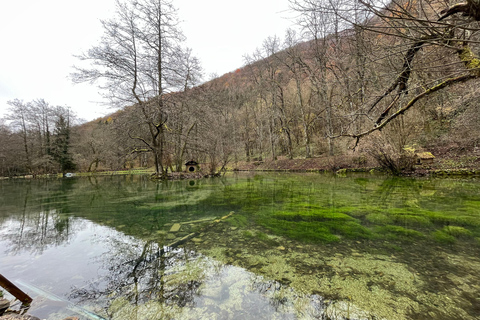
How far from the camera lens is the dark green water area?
4.80 feet

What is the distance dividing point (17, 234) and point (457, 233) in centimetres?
652

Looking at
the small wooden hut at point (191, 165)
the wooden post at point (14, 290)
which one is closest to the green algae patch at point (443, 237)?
the wooden post at point (14, 290)

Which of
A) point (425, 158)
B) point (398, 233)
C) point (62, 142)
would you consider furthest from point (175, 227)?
point (62, 142)

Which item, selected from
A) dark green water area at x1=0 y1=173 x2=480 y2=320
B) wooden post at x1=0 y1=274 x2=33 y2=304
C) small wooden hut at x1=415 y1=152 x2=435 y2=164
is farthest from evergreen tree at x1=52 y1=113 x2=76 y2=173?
small wooden hut at x1=415 y1=152 x2=435 y2=164

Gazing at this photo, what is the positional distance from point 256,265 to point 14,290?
6.34 ft

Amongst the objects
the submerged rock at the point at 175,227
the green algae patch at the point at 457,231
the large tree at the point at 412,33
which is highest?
the large tree at the point at 412,33

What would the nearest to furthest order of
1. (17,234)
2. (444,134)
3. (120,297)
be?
(120,297) → (17,234) → (444,134)

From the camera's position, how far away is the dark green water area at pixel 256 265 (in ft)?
4.80

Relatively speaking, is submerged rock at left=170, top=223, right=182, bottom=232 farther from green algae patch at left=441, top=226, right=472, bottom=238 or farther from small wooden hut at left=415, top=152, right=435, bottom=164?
small wooden hut at left=415, top=152, right=435, bottom=164

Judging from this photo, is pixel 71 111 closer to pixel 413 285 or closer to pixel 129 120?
pixel 129 120

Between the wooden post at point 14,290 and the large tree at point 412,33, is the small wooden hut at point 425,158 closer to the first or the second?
the large tree at point 412,33

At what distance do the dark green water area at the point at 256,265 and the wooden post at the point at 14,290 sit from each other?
75 millimetres

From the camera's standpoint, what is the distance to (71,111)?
2797 centimetres

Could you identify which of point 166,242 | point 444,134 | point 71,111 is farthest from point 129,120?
point 71,111
